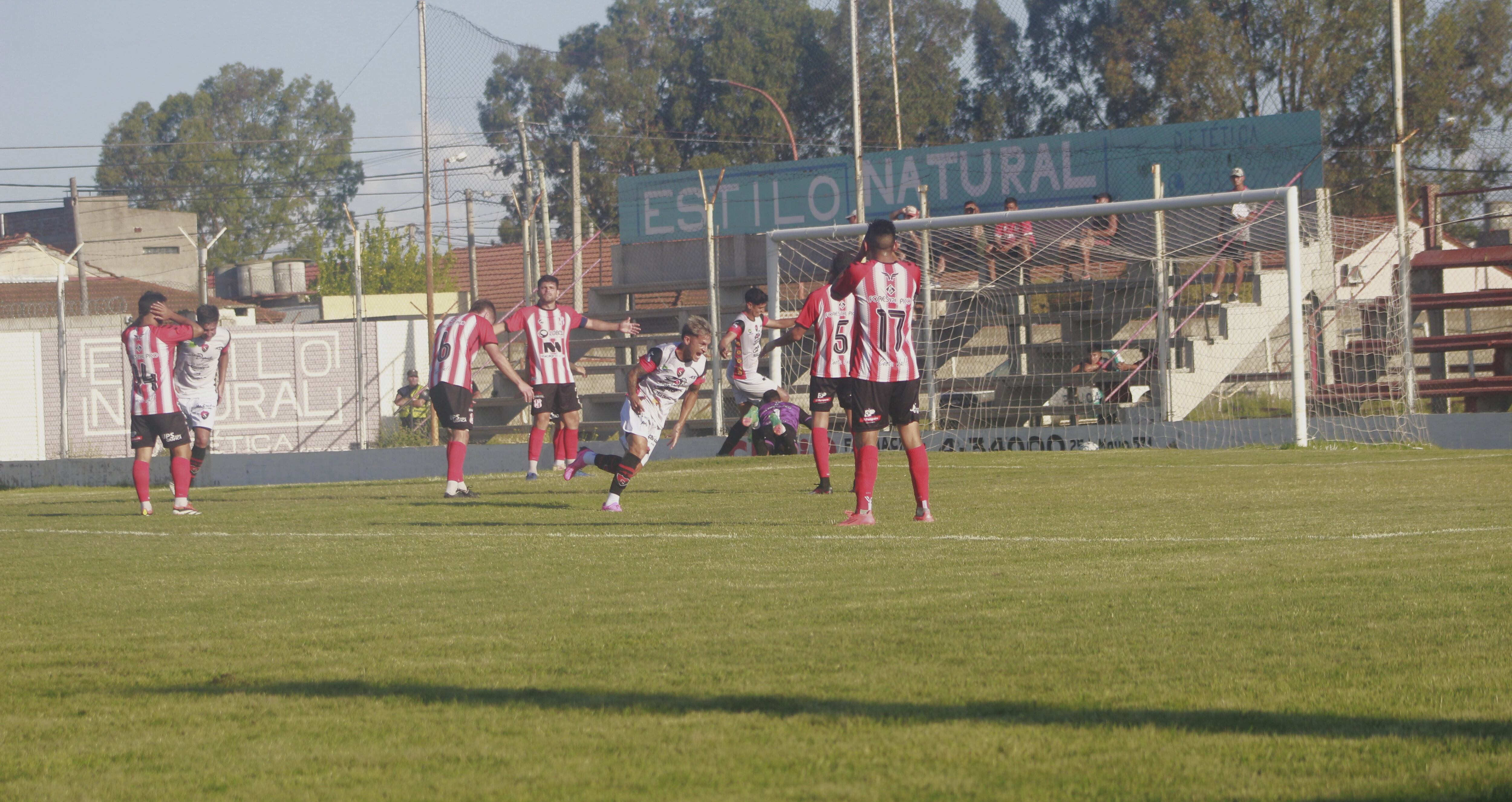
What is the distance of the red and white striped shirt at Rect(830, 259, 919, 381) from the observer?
8.85 m

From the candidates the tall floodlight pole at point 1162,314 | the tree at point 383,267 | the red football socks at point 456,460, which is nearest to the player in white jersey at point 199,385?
the red football socks at point 456,460

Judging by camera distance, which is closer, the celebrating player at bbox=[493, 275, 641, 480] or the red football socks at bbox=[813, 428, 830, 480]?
the red football socks at bbox=[813, 428, 830, 480]

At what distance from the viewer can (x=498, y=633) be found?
16.6 feet

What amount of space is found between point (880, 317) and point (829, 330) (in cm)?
182

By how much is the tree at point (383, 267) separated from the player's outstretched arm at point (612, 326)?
47984 millimetres

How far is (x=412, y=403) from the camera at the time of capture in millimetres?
26141

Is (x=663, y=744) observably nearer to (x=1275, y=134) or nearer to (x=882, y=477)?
(x=882, y=477)

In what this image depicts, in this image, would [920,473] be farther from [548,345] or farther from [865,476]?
[548,345]

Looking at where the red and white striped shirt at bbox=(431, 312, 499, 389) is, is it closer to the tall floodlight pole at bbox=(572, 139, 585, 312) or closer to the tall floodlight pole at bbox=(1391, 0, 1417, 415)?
the tall floodlight pole at bbox=(1391, 0, 1417, 415)

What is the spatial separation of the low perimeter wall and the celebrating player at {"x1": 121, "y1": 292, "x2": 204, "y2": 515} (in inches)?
248

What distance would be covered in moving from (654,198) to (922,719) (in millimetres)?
26527

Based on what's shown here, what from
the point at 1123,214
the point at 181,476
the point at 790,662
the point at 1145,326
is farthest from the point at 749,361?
the point at 790,662

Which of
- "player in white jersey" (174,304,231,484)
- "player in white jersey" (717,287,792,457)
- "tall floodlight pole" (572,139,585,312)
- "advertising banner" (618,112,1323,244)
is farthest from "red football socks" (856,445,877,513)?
"tall floodlight pole" (572,139,585,312)

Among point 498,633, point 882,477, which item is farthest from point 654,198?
point 498,633
